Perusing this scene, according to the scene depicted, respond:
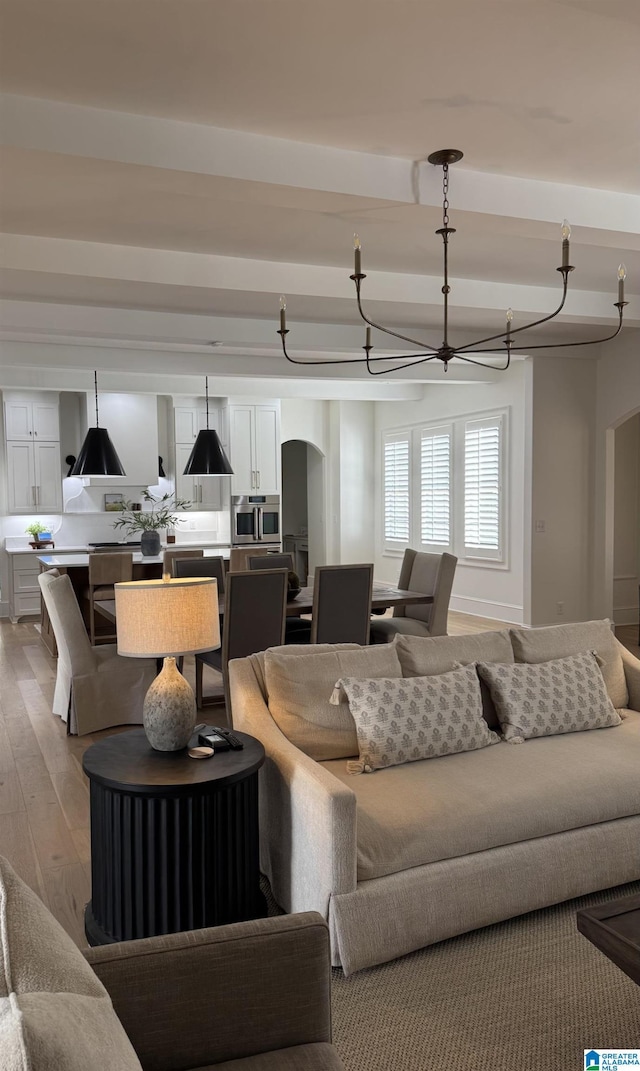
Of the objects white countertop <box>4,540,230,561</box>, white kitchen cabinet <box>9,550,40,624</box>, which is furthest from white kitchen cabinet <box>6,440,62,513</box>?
white kitchen cabinet <box>9,550,40,624</box>

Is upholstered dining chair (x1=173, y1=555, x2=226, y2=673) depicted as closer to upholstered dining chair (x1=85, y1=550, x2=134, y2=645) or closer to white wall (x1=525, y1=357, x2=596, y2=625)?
upholstered dining chair (x1=85, y1=550, x2=134, y2=645)

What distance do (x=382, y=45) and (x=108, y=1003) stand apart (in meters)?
2.86

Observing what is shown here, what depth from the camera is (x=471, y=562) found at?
9.55m

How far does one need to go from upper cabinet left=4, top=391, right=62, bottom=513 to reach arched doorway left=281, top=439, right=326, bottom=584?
3.34 metres

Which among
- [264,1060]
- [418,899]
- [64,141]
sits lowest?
[418,899]

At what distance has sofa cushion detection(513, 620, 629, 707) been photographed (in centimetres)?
350

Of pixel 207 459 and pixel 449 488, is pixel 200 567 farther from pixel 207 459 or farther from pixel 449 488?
pixel 449 488

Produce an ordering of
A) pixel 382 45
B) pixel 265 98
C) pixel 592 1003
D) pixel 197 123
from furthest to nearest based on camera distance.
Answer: pixel 197 123
pixel 265 98
pixel 382 45
pixel 592 1003

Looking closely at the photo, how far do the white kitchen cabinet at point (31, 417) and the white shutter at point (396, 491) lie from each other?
448 centimetres

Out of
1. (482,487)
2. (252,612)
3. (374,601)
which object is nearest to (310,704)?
(252,612)

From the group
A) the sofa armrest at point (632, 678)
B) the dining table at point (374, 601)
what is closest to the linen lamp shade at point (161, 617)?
the sofa armrest at point (632, 678)

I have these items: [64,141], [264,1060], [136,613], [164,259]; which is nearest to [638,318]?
Result: [164,259]

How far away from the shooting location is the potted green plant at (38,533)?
32.2 ft

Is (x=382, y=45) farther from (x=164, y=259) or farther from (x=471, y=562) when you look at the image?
(x=471, y=562)
